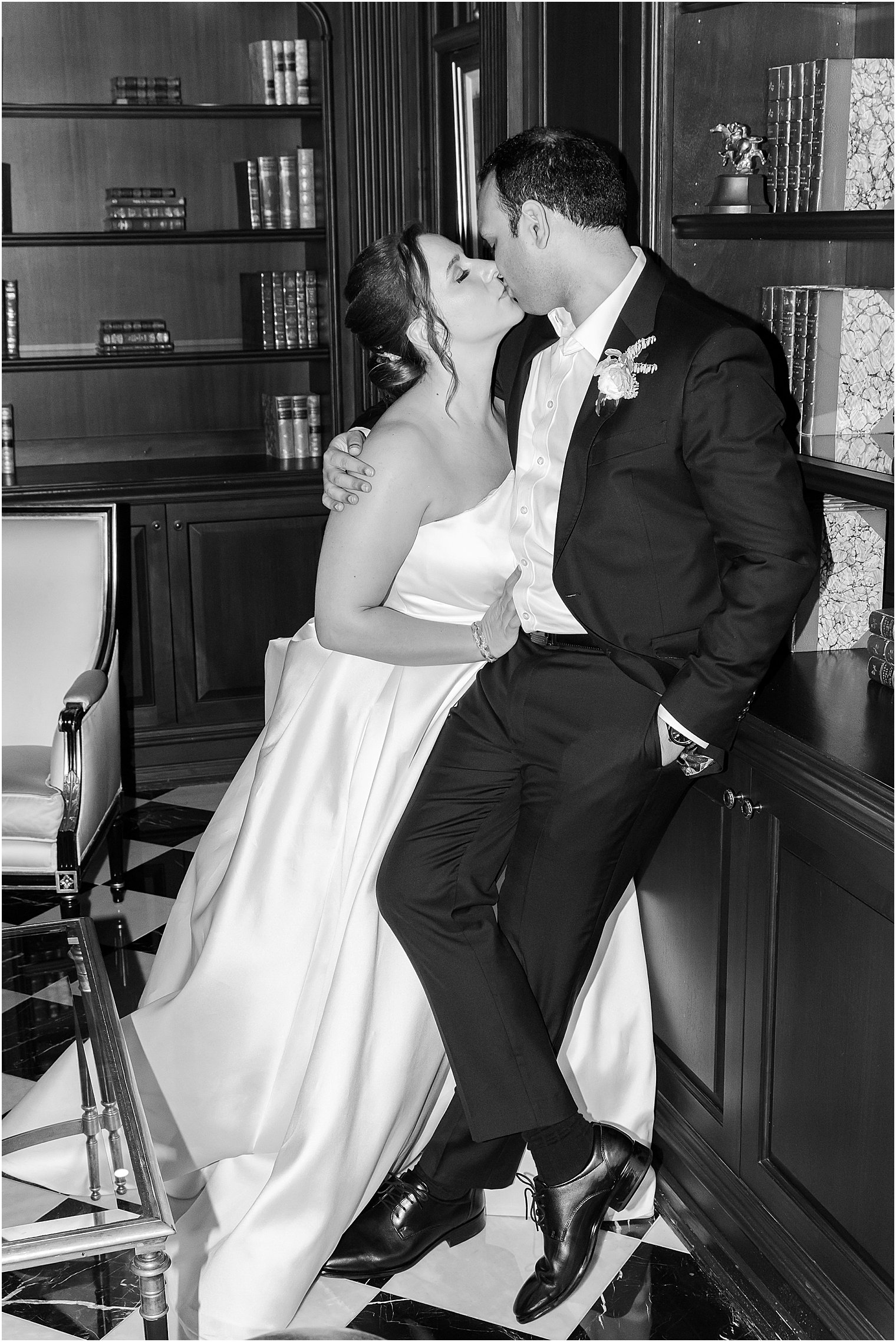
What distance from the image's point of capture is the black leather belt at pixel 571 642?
209 centimetres

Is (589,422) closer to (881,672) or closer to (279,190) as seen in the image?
(881,672)

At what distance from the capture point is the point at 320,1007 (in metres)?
2.47

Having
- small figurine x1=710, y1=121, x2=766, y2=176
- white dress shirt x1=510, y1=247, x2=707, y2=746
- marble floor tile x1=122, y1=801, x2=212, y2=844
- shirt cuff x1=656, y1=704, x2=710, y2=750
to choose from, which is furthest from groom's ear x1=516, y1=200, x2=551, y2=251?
marble floor tile x1=122, y1=801, x2=212, y2=844

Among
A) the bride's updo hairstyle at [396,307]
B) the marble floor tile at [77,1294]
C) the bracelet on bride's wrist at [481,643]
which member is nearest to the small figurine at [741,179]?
the bride's updo hairstyle at [396,307]

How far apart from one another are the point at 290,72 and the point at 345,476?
3.14 meters

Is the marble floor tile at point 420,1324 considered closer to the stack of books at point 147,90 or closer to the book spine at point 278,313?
the book spine at point 278,313

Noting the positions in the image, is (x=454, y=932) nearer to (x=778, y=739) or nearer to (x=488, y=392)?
(x=778, y=739)

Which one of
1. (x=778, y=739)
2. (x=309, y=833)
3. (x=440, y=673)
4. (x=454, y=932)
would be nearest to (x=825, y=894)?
(x=778, y=739)

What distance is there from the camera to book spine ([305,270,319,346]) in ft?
16.5

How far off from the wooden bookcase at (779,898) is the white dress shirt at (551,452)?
377mm

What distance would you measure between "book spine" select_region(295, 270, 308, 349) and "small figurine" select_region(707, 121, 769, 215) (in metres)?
2.77

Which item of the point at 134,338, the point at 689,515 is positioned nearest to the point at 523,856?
the point at 689,515

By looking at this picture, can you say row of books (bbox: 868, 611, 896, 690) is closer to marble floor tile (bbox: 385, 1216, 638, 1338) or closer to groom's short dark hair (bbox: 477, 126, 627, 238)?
groom's short dark hair (bbox: 477, 126, 627, 238)

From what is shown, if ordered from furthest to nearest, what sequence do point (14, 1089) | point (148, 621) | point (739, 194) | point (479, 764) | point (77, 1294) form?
point (148, 621), point (14, 1089), point (739, 194), point (77, 1294), point (479, 764)
